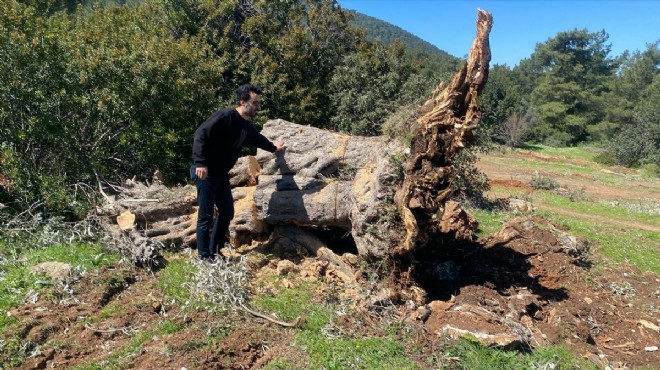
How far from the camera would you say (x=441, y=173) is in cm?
575

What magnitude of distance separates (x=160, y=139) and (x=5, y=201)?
2.72m

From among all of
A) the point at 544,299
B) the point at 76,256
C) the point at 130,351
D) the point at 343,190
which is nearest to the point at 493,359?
the point at 544,299

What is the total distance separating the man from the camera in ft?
18.5

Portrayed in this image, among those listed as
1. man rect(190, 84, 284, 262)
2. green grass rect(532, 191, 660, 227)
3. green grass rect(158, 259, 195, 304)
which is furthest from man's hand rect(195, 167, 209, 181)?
green grass rect(532, 191, 660, 227)

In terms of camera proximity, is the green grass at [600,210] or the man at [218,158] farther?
the green grass at [600,210]

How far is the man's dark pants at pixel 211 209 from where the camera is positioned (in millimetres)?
5828

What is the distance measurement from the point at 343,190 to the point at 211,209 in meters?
1.78

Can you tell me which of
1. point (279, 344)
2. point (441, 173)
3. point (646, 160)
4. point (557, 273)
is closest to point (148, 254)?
point (279, 344)

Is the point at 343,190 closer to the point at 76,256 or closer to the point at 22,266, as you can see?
the point at 76,256

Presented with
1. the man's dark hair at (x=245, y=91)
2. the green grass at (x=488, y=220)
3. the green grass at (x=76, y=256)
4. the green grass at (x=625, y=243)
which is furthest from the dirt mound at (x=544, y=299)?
the green grass at (x=76, y=256)

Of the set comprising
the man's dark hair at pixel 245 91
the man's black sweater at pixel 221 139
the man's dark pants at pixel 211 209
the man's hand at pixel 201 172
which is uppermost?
the man's dark hair at pixel 245 91

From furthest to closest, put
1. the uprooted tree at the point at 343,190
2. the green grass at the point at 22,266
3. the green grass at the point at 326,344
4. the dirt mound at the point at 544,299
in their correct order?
1. the uprooted tree at the point at 343,190
2. the dirt mound at the point at 544,299
3. the green grass at the point at 326,344
4. the green grass at the point at 22,266

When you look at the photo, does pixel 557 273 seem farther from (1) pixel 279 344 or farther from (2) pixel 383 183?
(1) pixel 279 344

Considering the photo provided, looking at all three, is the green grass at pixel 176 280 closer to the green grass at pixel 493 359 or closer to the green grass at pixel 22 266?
the green grass at pixel 22 266
